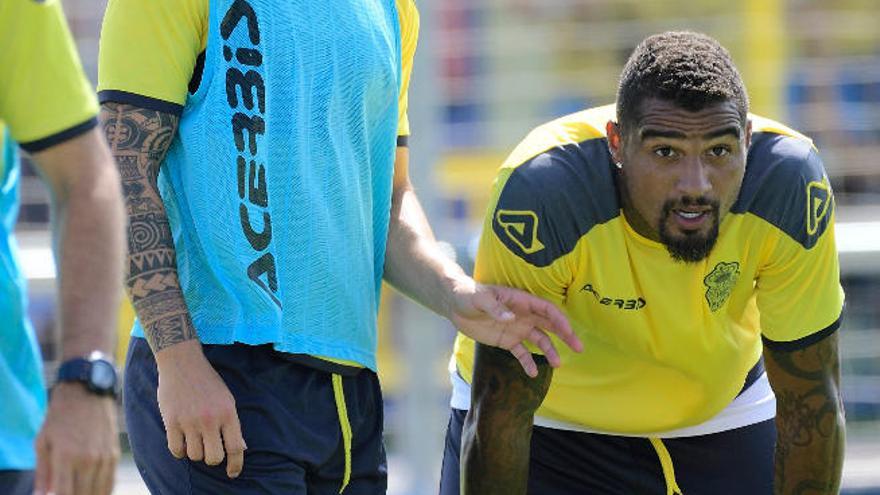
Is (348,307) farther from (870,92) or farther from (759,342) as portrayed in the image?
(870,92)

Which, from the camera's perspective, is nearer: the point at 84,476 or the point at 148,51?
the point at 84,476

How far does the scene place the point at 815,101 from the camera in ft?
22.3

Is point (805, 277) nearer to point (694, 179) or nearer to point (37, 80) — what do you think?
point (694, 179)

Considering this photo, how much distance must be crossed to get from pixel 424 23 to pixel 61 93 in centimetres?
304

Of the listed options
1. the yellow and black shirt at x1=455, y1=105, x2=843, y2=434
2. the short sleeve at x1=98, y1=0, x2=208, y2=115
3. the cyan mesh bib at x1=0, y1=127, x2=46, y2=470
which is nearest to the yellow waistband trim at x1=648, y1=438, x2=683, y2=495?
the yellow and black shirt at x1=455, y1=105, x2=843, y2=434

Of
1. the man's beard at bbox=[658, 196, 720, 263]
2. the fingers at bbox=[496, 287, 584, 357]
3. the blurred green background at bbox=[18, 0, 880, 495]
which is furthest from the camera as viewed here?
the blurred green background at bbox=[18, 0, 880, 495]

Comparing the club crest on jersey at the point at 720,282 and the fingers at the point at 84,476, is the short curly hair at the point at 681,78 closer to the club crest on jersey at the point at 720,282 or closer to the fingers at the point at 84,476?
the club crest on jersey at the point at 720,282

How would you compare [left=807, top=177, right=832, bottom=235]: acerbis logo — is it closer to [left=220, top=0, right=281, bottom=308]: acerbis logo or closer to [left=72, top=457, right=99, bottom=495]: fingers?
[left=220, top=0, right=281, bottom=308]: acerbis logo

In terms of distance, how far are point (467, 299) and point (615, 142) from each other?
557 mm

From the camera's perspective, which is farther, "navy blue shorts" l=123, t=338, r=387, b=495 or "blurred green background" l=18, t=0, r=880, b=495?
"blurred green background" l=18, t=0, r=880, b=495

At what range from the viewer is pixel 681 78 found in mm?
3725

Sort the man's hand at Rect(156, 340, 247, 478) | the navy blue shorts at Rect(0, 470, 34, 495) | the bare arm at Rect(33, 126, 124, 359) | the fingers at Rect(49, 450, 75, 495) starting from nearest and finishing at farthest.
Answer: the fingers at Rect(49, 450, 75, 495), the bare arm at Rect(33, 126, 124, 359), the navy blue shorts at Rect(0, 470, 34, 495), the man's hand at Rect(156, 340, 247, 478)

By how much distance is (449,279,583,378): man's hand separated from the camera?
3.61 metres

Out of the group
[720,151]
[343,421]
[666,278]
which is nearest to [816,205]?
[720,151]
